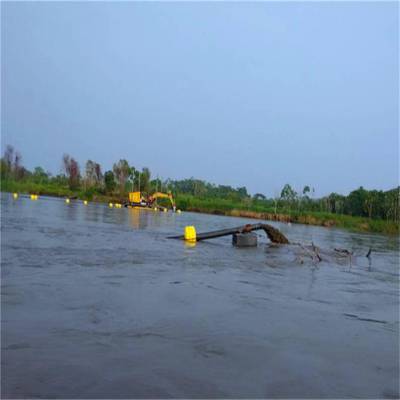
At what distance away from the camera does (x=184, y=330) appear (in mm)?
5703

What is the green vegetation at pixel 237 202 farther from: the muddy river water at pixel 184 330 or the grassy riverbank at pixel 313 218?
the muddy river water at pixel 184 330

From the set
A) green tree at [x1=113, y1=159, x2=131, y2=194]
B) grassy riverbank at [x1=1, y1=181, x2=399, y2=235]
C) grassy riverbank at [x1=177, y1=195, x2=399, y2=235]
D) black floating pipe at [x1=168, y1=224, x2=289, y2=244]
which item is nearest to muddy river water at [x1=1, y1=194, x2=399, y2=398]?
black floating pipe at [x1=168, y1=224, x2=289, y2=244]

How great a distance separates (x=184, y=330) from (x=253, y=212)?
50.3 metres

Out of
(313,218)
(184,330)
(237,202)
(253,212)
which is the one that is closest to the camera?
(184,330)

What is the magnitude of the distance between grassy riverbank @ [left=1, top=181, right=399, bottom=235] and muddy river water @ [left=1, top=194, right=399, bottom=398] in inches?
1630

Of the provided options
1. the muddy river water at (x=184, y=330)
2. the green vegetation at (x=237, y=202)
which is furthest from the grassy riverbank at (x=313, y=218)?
the muddy river water at (x=184, y=330)

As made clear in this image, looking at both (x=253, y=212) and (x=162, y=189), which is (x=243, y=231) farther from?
(x=162, y=189)

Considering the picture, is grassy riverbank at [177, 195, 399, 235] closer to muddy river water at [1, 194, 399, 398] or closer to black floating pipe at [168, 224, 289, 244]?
black floating pipe at [168, 224, 289, 244]

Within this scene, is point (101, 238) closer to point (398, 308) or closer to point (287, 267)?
point (287, 267)

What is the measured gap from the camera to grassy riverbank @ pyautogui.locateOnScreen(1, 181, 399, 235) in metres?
51.0

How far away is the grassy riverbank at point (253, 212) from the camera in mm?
51031

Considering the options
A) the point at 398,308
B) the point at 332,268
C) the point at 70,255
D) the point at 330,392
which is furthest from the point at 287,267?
the point at 330,392

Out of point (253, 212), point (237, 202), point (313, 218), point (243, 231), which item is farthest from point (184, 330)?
point (237, 202)

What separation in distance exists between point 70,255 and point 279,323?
6.51 meters
